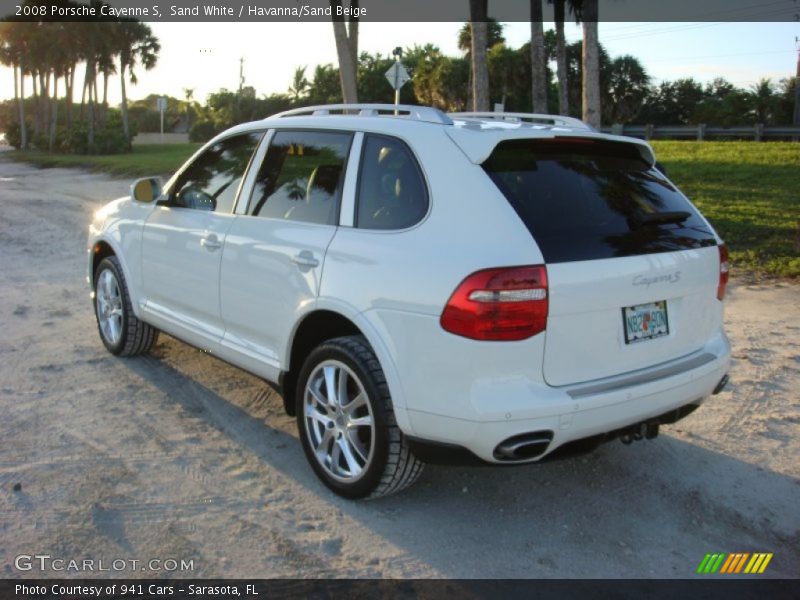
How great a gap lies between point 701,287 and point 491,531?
1.52 meters

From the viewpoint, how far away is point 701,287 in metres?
3.72

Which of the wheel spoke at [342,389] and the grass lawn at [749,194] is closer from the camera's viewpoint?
the wheel spoke at [342,389]

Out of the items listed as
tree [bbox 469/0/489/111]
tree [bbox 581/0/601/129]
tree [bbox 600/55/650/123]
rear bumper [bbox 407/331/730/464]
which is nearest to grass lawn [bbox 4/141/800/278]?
tree [bbox 581/0/601/129]

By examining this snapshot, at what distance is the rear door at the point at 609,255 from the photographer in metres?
3.19

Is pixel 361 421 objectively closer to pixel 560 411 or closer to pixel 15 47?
pixel 560 411

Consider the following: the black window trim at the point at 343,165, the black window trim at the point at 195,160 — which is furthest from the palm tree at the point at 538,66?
the black window trim at the point at 343,165

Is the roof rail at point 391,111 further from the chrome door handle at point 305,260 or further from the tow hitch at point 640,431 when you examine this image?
the tow hitch at point 640,431

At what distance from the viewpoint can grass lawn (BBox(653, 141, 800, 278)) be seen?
9570 millimetres

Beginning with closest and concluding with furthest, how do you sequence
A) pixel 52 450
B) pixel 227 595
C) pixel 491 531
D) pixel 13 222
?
1. pixel 227 595
2. pixel 491 531
3. pixel 52 450
4. pixel 13 222

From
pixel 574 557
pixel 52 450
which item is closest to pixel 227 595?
pixel 574 557

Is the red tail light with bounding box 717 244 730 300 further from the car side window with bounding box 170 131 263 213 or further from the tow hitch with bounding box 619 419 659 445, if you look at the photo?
the car side window with bounding box 170 131 263 213

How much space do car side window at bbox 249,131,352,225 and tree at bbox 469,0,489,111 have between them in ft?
40.3

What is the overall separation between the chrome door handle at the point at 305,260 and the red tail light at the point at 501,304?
0.92 m

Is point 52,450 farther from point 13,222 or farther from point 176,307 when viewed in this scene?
point 13,222
